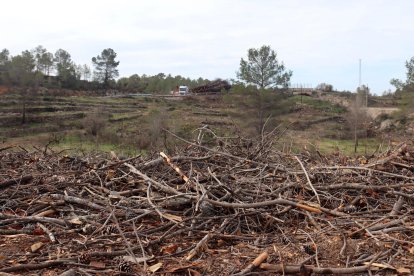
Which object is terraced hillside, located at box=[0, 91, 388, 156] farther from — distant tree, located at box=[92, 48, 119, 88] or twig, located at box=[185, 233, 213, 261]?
twig, located at box=[185, 233, 213, 261]

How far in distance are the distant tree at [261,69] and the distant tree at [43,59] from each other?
29.2 metres

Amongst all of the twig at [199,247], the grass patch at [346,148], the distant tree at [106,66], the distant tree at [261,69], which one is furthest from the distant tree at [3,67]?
the twig at [199,247]

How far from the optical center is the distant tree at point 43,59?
5653 cm

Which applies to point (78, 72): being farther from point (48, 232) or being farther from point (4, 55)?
point (48, 232)

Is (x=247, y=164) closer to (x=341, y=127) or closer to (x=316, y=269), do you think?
(x=316, y=269)

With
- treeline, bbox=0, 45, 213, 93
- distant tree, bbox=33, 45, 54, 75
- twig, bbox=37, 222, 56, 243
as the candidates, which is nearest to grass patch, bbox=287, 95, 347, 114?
treeline, bbox=0, 45, 213, 93

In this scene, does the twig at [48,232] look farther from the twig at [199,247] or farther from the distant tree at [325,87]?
the distant tree at [325,87]

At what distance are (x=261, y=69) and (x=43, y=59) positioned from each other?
31.5 meters

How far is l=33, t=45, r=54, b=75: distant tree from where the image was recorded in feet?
185

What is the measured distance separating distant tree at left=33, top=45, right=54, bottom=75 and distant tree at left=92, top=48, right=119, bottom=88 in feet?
19.3

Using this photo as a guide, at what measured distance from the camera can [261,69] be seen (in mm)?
40062

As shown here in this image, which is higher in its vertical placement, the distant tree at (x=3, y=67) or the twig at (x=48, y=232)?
the distant tree at (x=3, y=67)

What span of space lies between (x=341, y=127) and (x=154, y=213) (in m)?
32.8

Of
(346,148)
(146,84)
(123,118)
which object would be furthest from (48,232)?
(146,84)
